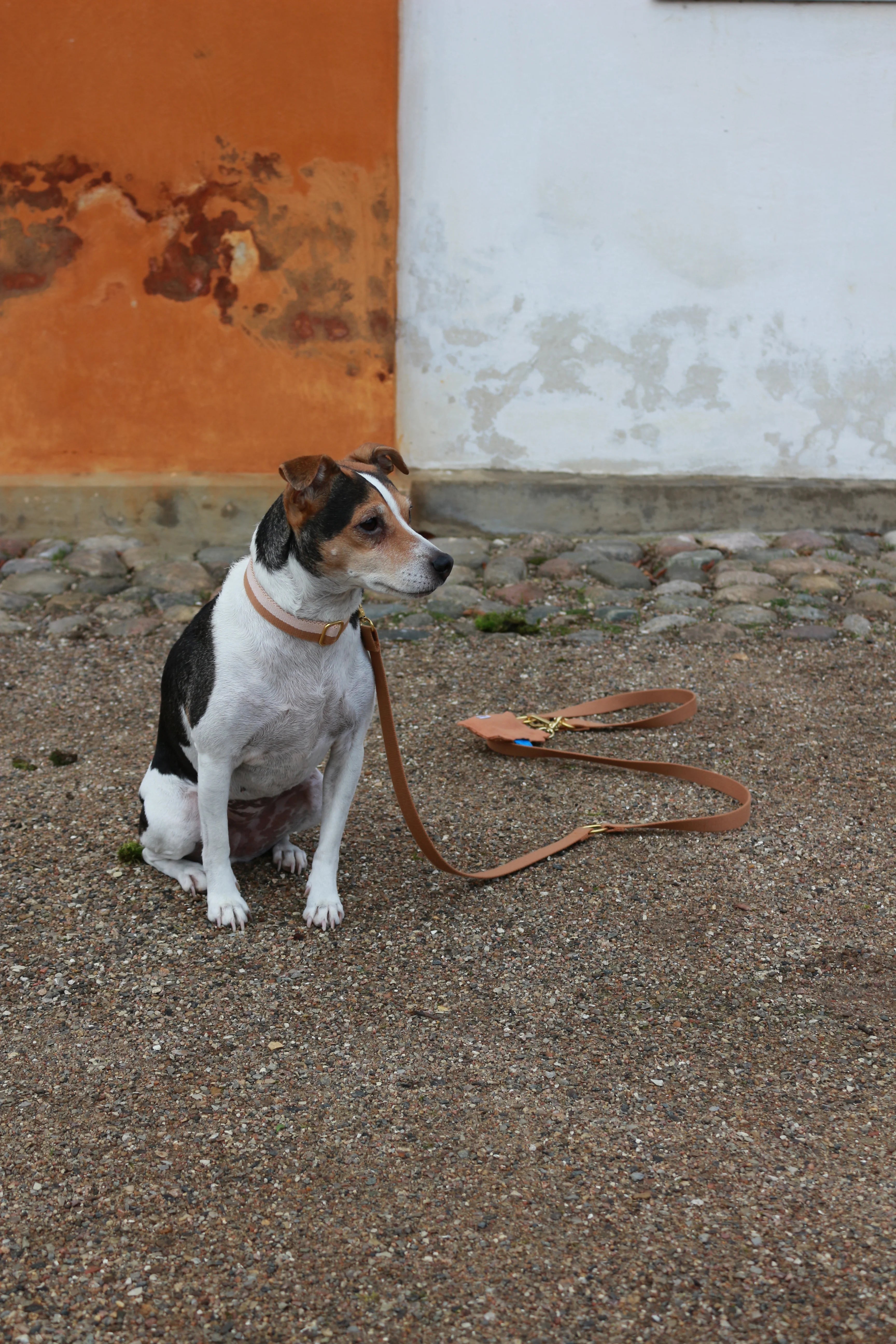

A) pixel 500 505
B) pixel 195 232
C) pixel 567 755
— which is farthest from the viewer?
pixel 500 505

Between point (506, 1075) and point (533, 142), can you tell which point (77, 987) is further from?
point (533, 142)

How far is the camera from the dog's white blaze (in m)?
3.22

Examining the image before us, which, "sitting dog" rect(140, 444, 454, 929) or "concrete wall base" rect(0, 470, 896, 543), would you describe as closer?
"sitting dog" rect(140, 444, 454, 929)

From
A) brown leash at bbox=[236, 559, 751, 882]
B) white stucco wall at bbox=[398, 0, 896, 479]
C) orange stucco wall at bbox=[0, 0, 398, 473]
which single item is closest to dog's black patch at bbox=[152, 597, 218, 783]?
brown leash at bbox=[236, 559, 751, 882]

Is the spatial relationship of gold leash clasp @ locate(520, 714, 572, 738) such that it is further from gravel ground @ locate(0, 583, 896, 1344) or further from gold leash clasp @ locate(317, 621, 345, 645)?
gold leash clasp @ locate(317, 621, 345, 645)

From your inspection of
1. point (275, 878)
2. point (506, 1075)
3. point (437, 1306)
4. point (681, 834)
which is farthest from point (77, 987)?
point (681, 834)

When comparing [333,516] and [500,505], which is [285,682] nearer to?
[333,516]

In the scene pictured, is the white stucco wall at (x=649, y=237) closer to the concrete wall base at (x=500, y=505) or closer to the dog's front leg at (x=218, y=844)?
the concrete wall base at (x=500, y=505)

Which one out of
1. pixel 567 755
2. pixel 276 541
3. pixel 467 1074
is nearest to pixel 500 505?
pixel 567 755

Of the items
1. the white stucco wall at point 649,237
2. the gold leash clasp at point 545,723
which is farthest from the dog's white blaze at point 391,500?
the white stucco wall at point 649,237

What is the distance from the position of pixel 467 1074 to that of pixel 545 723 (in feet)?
7.67

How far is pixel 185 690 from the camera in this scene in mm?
3500

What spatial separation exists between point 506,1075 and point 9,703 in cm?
346

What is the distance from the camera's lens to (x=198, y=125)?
6.76 meters
